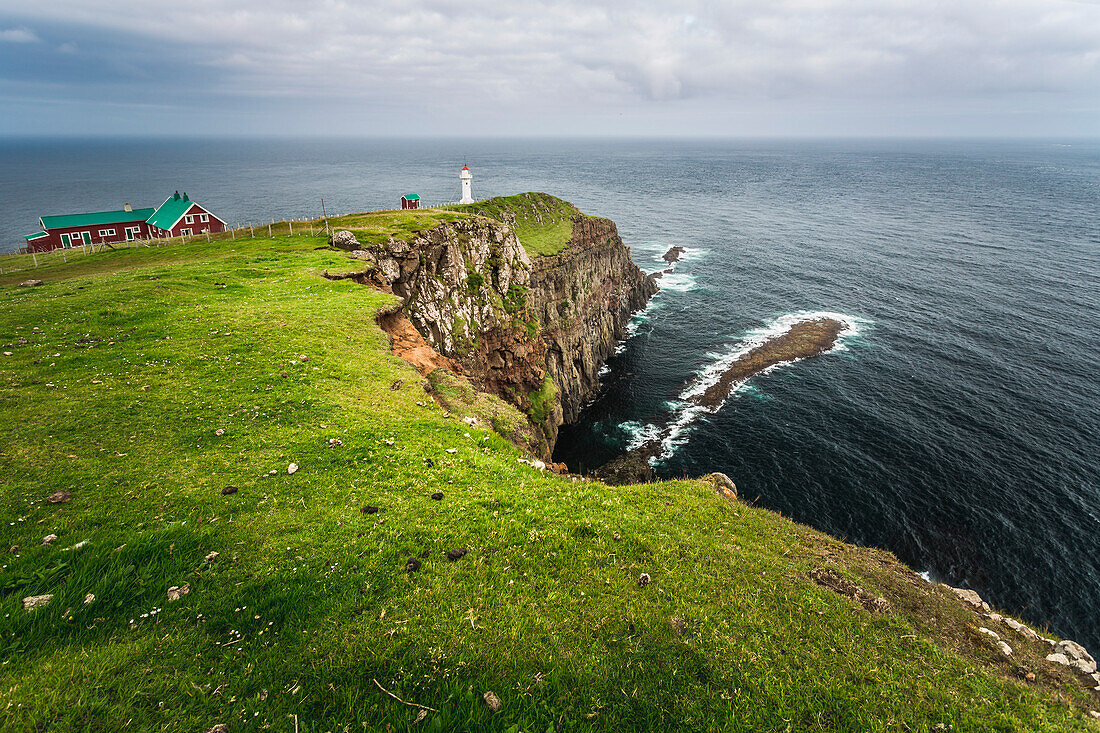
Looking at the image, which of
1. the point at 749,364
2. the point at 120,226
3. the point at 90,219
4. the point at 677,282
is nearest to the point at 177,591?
the point at 749,364

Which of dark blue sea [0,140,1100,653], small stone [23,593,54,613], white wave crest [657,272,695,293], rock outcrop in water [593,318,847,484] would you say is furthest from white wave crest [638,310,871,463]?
small stone [23,593,54,613]

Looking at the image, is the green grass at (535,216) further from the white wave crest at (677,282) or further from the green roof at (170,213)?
the green roof at (170,213)

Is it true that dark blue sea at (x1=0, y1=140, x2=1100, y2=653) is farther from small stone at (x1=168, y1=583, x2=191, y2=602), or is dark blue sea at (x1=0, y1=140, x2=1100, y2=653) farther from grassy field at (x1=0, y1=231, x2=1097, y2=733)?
small stone at (x1=168, y1=583, x2=191, y2=602)

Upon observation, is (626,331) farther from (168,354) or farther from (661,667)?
(661,667)

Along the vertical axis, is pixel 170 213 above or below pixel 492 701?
above

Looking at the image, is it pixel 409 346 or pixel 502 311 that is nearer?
pixel 409 346

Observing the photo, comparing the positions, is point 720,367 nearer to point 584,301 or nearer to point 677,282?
point 584,301
